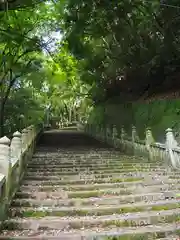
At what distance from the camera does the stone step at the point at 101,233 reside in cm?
559

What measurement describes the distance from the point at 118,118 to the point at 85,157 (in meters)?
11.5

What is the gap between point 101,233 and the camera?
5715mm

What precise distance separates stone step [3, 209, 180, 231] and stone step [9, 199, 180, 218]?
0.20m

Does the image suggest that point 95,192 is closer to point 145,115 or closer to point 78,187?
point 78,187

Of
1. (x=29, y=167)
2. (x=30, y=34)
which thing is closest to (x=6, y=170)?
(x=29, y=167)

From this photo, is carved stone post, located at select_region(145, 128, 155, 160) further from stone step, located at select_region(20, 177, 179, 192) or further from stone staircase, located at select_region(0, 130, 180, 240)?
Result: stone step, located at select_region(20, 177, 179, 192)

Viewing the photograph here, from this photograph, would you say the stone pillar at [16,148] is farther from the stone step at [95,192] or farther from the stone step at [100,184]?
the stone step at [95,192]

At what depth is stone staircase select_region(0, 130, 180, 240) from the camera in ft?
19.3

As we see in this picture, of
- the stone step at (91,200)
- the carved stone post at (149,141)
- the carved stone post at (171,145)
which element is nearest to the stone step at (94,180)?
the stone step at (91,200)

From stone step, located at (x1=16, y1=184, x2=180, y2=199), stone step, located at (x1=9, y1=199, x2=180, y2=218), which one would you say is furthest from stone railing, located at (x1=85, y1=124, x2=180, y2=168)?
stone step, located at (x1=9, y1=199, x2=180, y2=218)

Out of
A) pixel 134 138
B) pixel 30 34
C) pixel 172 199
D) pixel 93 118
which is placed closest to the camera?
pixel 172 199

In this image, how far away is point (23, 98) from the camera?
2394cm

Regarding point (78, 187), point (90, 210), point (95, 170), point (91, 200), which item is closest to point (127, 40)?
point (95, 170)

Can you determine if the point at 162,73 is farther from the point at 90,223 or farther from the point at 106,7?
the point at 90,223
